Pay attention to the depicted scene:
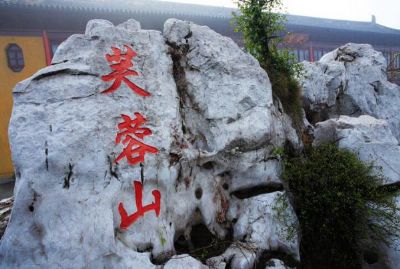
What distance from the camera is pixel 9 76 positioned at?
11141mm

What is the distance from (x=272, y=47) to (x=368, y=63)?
12.8ft

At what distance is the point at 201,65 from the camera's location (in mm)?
4137

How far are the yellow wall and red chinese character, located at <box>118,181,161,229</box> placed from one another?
1055 cm

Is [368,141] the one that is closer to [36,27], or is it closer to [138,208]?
[138,208]

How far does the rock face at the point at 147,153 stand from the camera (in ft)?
8.99

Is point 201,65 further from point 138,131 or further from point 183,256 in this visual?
point 183,256

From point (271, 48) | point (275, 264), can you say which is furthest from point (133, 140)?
point (271, 48)

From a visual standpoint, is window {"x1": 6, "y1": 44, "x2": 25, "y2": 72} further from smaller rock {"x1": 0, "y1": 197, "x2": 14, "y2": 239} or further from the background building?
smaller rock {"x1": 0, "y1": 197, "x2": 14, "y2": 239}

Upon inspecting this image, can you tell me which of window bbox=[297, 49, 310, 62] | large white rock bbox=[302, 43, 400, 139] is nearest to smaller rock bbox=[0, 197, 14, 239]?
large white rock bbox=[302, 43, 400, 139]

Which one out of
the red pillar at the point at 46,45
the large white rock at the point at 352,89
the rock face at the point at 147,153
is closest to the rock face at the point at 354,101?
the large white rock at the point at 352,89

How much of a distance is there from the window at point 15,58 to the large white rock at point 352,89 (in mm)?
10466

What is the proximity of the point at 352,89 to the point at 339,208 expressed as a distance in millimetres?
4643

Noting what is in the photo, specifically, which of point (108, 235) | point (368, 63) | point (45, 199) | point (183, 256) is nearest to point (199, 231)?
point (183, 256)

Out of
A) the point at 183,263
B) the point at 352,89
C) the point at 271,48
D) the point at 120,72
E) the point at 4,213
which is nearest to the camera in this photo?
the point at 183,263
